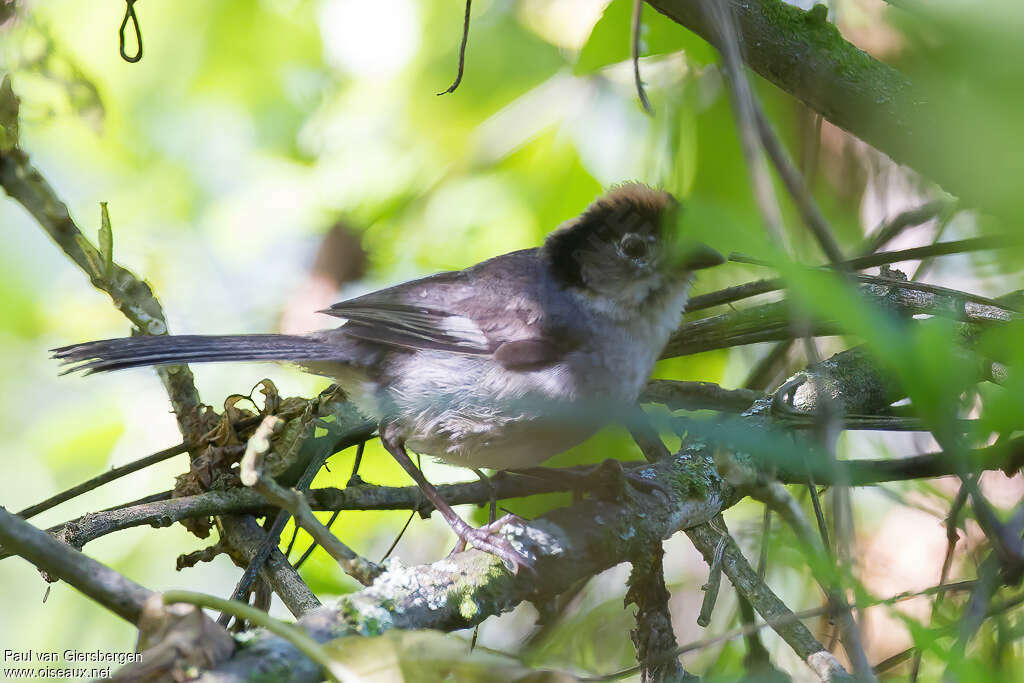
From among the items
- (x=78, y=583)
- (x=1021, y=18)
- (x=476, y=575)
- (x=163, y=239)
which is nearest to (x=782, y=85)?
(x=476, y=575)

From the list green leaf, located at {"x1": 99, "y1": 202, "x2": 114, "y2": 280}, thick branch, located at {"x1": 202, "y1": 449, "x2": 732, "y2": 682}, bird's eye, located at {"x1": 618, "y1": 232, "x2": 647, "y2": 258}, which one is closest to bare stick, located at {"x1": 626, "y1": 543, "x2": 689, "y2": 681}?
thick branch, located at {"x1": 202, "y1": 449, "x2": 732, "y2": 682}

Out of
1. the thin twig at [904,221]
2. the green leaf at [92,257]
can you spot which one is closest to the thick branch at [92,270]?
the green leaf at [92,257]

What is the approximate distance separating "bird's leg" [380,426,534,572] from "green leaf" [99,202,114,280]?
3.23ft

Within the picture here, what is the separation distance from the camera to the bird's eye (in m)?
2.92

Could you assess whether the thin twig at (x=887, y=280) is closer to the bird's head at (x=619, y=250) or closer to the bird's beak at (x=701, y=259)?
the bird's beak at (x=701, y=259)

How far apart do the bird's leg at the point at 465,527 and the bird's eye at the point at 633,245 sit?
3.24ft

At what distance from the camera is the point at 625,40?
8.46ft

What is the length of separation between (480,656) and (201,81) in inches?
122

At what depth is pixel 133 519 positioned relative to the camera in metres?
2.37

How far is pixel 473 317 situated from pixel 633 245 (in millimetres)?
589

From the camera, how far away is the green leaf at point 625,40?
2561 mm

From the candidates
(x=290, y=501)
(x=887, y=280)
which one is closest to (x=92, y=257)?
(x=290, y=501)

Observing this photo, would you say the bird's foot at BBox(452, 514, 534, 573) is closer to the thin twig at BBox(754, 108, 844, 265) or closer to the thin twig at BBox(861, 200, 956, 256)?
the thin twig at BBox(754, 108, 844, 265)

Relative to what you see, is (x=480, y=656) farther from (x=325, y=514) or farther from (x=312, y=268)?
(x=312, y=268)
